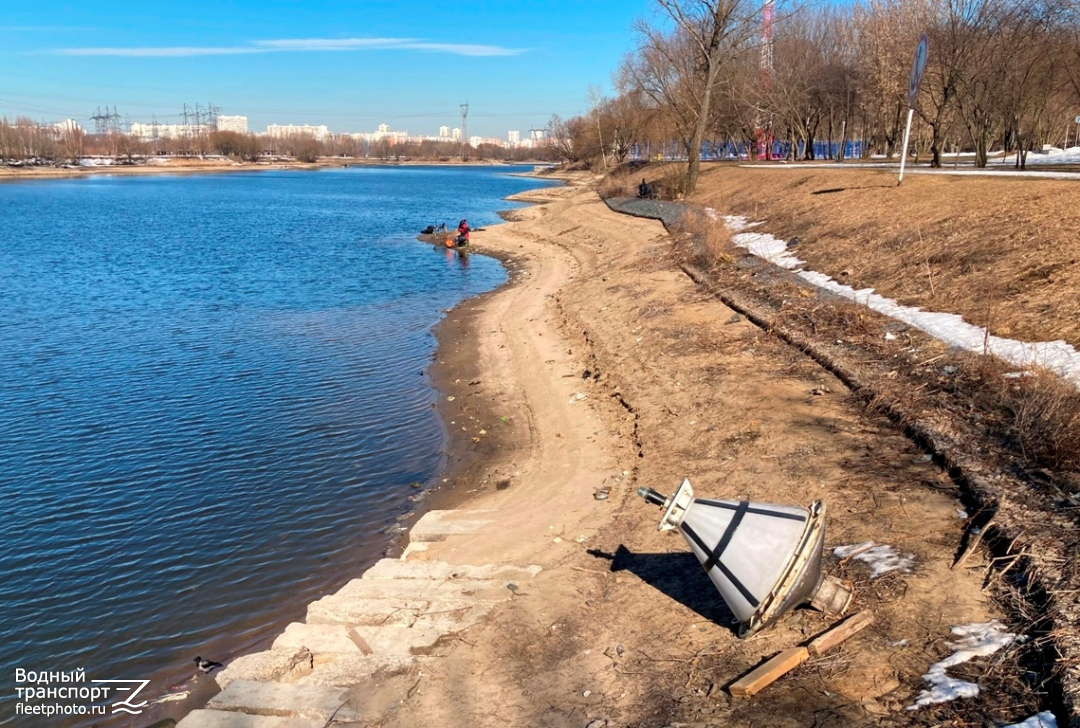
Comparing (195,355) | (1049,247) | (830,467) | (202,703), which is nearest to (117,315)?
(195,355)

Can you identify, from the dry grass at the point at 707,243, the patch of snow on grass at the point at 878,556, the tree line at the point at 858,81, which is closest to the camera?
the patch of snow on grass at the point at 878,556

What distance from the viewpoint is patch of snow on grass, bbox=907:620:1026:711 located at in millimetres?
4297

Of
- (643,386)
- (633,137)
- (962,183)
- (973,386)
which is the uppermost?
(633,137)

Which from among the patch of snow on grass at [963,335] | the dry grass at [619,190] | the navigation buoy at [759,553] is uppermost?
the dry grass at [619,190]

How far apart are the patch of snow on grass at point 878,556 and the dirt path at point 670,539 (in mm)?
76

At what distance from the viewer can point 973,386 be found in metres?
8.55

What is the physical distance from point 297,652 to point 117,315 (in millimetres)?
19013

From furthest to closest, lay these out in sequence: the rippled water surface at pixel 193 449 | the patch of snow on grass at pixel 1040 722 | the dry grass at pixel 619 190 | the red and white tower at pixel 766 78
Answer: the red and white tower at pixel 766 78
the dry grass at pixel 619 190
the rippled water surface at pixel 193 449
the patch of snow on grass at pixel 1040 722

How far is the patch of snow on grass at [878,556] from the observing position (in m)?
5.66

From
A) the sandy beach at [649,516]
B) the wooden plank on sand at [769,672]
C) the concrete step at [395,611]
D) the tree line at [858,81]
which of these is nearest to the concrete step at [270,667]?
the concrete step at [395,611]

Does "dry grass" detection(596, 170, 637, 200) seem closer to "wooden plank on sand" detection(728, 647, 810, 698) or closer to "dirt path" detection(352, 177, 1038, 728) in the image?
"dirt path" detection(352, 177, 1038, 728)

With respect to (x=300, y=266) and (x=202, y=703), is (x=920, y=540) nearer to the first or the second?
(x=202, y=703)

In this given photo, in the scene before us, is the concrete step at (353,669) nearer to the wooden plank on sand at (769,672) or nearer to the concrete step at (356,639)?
the concrete step at (356,639)

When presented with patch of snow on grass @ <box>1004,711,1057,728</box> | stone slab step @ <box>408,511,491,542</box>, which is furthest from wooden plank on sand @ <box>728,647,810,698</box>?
stone slab step @ <box>408,511,491,542</box>
